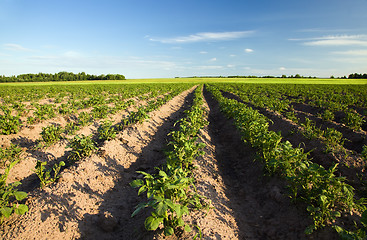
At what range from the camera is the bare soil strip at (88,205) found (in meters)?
3.34

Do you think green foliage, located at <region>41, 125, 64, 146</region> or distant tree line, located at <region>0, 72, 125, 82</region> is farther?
distant tree line, located at <region>0, 72, 125, 82</region>

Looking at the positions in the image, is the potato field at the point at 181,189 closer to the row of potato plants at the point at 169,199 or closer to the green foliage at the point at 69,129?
the row of potato plants at the point at 169,199

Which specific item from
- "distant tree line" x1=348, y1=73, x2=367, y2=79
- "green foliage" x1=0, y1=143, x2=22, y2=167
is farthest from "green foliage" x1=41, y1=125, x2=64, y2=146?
"distant tree line" x1=348, y1=73, x2=367, y2=79

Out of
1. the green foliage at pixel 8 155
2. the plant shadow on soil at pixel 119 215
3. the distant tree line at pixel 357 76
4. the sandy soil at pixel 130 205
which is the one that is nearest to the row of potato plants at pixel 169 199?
the sandy soil at pixel 130 205

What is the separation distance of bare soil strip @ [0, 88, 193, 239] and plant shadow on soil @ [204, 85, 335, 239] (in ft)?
7.01

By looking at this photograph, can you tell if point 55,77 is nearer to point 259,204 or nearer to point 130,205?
point 130,205

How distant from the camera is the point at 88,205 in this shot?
412 cm

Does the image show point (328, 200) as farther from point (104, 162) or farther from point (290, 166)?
point (104, 162)

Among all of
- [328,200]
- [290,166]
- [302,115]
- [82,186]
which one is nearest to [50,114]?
[82,186]

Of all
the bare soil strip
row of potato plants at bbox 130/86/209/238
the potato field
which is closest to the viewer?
row of potato plants at bbox 130/86/209/238

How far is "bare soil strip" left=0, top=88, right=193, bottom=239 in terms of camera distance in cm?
334

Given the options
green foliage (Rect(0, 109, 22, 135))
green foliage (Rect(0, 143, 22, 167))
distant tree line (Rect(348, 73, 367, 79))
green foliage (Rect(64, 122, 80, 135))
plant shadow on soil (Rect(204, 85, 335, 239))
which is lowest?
plant shadow on soil (Rect(204, 85, 335, 239))

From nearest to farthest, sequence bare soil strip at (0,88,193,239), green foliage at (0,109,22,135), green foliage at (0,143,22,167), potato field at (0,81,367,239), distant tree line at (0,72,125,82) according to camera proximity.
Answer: potato field at (0,81,367,239) → bare soil strip at (0,88,193,239) → green foliage at (0,143,22,167) → green foliage at (0,109,22,135) → distant tree line at (0,72,125,82)

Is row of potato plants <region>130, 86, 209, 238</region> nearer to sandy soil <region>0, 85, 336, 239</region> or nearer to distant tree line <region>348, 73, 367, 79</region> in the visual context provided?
sandy soil <region>0, 85, 336, 239</region>
